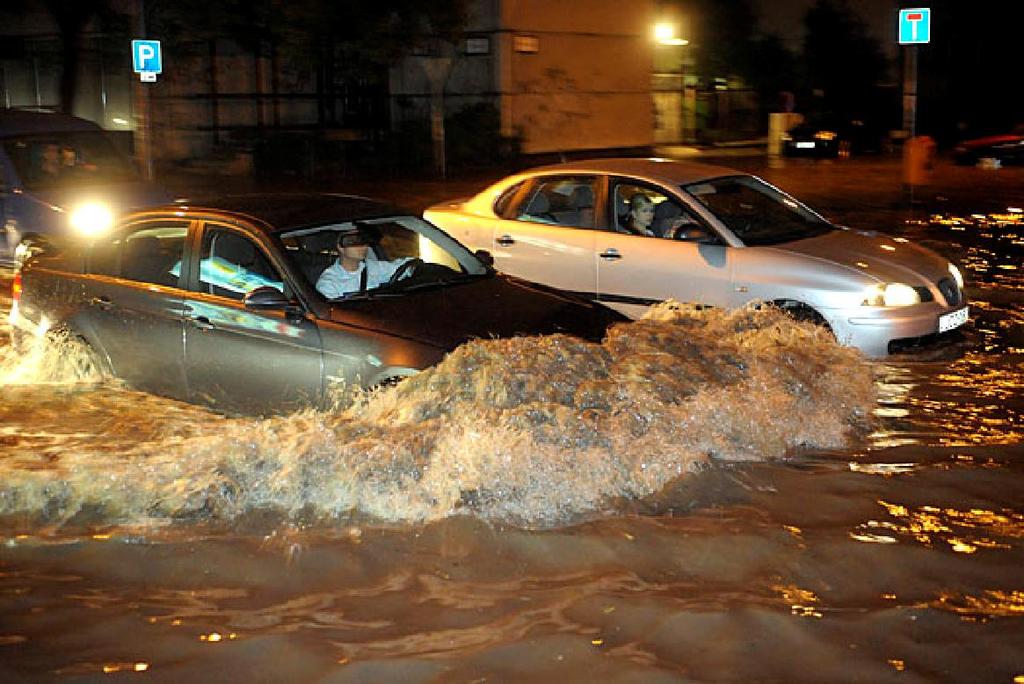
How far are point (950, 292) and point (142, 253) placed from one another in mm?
5630

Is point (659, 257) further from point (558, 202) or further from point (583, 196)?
point (558, 202)

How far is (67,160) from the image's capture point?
13680 millimetres

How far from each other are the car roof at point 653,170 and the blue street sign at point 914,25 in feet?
29.3

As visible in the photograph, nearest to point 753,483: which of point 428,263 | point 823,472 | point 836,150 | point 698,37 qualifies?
point 823,472

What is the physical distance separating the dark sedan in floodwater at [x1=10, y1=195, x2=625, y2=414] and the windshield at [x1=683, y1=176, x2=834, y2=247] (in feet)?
7.43

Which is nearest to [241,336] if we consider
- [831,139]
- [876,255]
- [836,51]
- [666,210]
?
[666,210]

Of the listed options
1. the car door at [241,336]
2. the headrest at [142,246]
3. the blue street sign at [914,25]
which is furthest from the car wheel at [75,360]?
the blue street sign at [914,25]

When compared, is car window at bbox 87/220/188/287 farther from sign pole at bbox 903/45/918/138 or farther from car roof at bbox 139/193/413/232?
sign pole at bbox 903/45/918/138

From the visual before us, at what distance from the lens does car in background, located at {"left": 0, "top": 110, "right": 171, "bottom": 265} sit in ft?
42.1

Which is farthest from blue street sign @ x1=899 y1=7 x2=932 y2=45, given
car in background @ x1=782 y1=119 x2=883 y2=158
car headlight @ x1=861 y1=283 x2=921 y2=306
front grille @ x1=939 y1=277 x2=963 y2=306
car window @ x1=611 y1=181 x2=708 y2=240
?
car in background @ x1=782 y1=119 x2=883 y2=158

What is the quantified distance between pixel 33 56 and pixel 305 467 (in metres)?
28.6

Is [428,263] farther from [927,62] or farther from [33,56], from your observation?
[927,62]

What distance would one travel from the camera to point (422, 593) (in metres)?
5.14

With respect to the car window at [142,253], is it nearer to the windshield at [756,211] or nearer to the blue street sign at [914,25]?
the windshield at [756,211]
